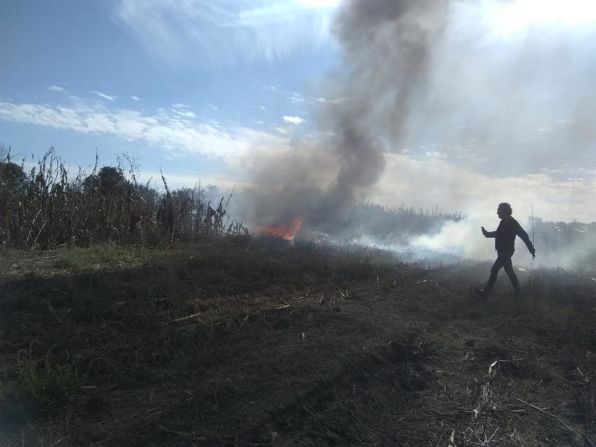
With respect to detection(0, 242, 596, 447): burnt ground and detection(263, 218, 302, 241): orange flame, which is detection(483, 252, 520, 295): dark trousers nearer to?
detection(0, 242, 596, 447): burnt ground

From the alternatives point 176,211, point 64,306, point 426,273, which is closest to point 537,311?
point 426,273

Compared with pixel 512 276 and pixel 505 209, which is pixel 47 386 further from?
pixel 505 209

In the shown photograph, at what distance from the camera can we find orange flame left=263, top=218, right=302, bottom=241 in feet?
61.3

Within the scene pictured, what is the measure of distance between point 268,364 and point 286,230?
48.5 ft

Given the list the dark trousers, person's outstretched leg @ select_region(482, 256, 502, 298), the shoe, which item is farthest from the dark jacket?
the shoe

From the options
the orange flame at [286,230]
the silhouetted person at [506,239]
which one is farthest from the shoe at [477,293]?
the orange flame at [286,230]

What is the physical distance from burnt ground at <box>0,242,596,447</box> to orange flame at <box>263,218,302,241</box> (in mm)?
9829

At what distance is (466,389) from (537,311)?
4329 mm

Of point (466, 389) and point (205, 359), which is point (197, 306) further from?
point (466, 389)

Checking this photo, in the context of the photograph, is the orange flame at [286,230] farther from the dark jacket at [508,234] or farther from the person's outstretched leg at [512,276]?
the person's outstretched leg at [512,276]

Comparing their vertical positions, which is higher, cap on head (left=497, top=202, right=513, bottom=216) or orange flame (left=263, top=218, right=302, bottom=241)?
cap on head (left=497, top=202, right=513, bottom=216)

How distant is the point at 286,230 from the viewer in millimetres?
19531

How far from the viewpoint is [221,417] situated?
3793mm

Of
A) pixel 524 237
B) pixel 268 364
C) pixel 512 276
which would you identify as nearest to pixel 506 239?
pixel 524 237
